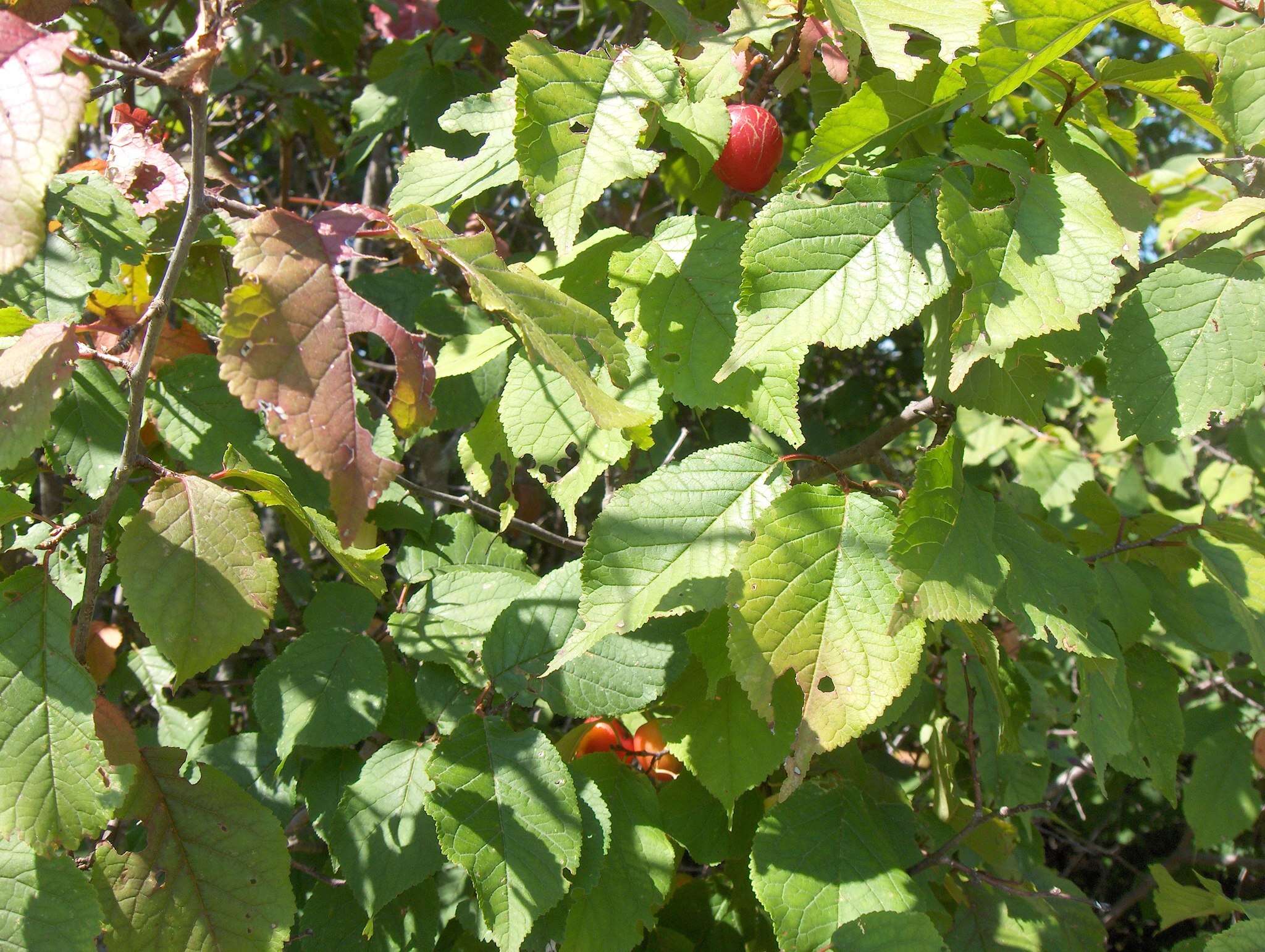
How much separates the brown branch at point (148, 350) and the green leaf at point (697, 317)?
57cm

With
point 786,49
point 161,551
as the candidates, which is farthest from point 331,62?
point 161,551

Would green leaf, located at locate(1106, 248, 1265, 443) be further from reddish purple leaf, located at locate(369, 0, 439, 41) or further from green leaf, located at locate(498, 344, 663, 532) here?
A: reddish purple leaf, located at locate(369, 0, 439, 41)

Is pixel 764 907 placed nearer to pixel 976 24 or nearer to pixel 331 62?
pixel 976 24

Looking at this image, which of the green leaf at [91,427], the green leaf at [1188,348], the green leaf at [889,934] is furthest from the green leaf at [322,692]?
the green leaf at [1188,348]

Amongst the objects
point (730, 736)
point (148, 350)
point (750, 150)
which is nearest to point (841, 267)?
point (750, 150)

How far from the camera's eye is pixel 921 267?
109cm

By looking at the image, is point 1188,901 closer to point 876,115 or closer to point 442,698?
point 442,698

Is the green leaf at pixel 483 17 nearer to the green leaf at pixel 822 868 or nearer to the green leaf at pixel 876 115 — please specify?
the green leaf at pixel 876 115

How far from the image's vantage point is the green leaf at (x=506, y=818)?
1.16 m

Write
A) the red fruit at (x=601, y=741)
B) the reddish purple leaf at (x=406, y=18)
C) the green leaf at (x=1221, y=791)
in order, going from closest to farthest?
1. the red fruit at (x=601, y=741)
2. the green leaf at (x=1221, y=791)
3. the reddish purple leaf at (x=406, y=18)

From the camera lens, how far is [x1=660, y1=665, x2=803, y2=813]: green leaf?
1.28 metres

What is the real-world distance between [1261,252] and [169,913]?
166 cm

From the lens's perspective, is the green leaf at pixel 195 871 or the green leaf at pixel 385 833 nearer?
the green leaf at pixel 195 871

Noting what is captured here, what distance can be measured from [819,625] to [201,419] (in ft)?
3.53
